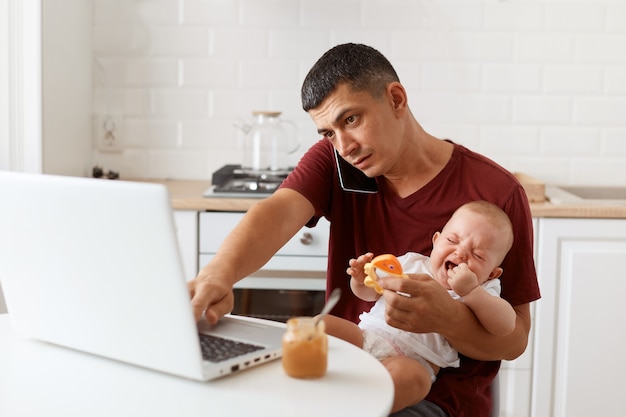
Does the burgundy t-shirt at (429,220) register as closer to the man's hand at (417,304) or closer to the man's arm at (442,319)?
the man's arm at (442,319)

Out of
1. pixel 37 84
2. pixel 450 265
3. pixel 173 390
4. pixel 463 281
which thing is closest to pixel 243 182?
pixel 37 84

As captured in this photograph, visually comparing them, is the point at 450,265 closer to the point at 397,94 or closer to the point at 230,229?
the point at 397,94

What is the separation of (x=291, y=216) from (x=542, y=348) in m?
1.22

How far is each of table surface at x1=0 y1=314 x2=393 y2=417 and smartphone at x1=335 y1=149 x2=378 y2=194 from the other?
0.69 meters

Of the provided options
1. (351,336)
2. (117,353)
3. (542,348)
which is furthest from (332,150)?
(542,348)

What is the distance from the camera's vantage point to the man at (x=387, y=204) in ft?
6.19

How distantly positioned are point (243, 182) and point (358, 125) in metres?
1.26

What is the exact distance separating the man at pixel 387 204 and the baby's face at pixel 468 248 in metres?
0.10

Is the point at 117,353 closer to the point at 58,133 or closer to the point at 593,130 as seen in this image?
the point at 58,133

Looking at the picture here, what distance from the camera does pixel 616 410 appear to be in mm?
2965

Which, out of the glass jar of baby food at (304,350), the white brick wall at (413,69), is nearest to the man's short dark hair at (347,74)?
the glass jar of baby food at (304,350)

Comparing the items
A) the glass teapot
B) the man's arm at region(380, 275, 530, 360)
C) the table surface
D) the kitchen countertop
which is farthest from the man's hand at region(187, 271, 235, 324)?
the glass teapot

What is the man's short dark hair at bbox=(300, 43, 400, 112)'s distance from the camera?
1.93 meters

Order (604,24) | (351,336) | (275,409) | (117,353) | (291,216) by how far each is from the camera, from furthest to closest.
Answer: (604,24) < (291,216) < (351,336) < (117,353) < (275,409)
